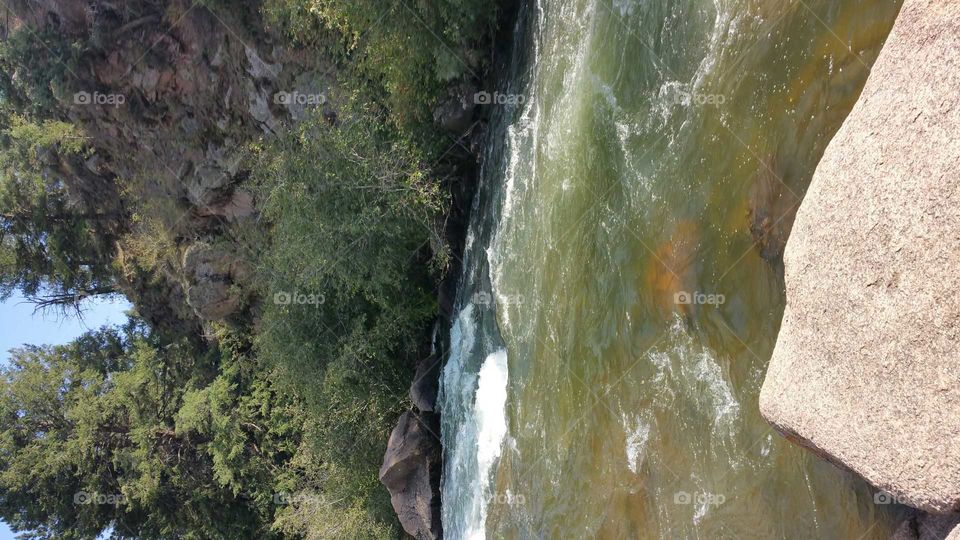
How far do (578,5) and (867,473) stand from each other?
7044mm

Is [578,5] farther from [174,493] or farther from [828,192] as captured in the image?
[174,493]

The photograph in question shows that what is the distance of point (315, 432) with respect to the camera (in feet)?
49.3

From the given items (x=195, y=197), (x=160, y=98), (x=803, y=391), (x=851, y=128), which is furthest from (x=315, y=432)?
(x=851, y=128)

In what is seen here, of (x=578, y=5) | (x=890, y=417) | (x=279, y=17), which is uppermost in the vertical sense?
(x=279, y=17)
